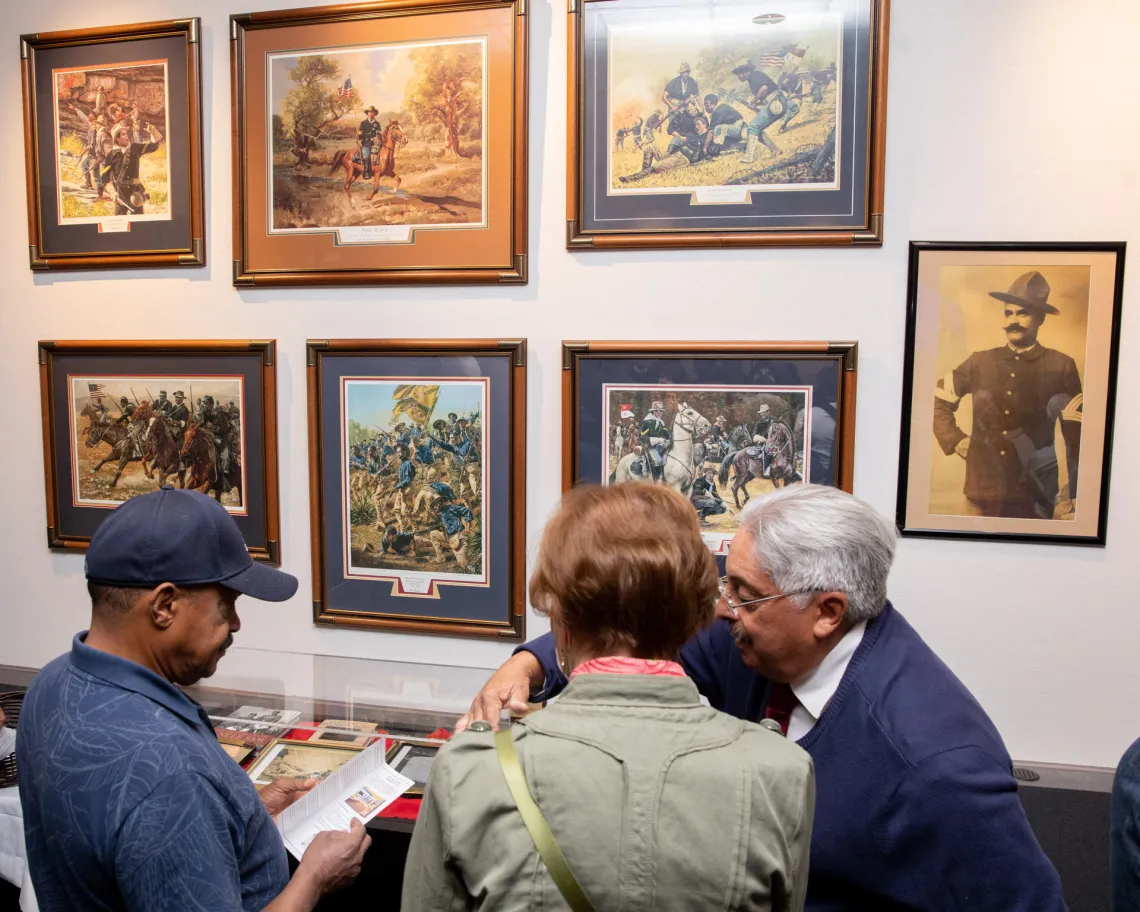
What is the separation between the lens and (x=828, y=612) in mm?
1477

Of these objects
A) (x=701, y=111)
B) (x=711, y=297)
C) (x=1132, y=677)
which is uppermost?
(x=701, y=111)

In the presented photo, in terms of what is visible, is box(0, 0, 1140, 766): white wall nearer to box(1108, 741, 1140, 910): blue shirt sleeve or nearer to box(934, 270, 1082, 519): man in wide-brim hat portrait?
box(934, 270, 1082, 519): man in wide-brim hat portrait

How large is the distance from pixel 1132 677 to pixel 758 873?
1950 mm

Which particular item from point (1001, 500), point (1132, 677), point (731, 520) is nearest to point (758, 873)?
point (731, 520)

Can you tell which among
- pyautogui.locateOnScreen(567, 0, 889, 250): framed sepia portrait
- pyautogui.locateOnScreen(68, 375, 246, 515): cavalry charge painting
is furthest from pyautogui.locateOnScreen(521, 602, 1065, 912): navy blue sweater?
pyautogui.locateOnScreen(68, 375, 246, 515): cavalry charge painting

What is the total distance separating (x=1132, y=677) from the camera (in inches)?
91.5

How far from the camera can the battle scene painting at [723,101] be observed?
2332 mm

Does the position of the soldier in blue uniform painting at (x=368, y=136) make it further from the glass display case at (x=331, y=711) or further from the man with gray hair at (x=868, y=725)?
the man with gray hair at (x=868, y=725)

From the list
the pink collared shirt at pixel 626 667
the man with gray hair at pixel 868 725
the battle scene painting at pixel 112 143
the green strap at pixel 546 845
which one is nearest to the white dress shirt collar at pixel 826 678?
the man with gray hair at pixel 868 725

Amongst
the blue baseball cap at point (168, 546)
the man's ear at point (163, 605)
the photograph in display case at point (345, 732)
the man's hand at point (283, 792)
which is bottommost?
the photograph in display case at point (345, 732)

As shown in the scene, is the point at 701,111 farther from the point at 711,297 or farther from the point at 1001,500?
the point at 1001,500

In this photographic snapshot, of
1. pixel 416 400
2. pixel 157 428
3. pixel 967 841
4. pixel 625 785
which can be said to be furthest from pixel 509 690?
pixel 157 428

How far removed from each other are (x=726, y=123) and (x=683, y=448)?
0.99m

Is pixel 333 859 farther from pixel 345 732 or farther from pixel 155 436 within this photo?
pixel 155 436
